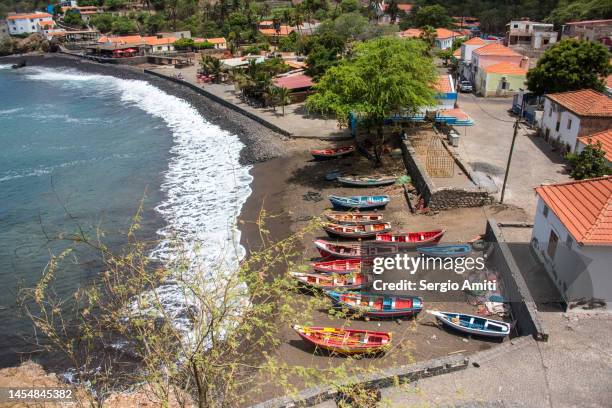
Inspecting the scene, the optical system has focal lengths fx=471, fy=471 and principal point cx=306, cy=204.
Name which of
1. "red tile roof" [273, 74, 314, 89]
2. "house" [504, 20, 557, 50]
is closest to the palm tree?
"red tile roof" [273, 74, 314, 89]

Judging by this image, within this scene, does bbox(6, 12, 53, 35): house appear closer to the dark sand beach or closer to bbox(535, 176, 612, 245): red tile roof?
the dark sand beach

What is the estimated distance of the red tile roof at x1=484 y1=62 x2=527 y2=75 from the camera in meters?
45.9

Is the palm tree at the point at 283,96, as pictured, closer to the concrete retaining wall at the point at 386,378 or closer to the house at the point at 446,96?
the house at the point at 446,96

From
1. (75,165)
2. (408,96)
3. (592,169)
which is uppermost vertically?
(408,96)

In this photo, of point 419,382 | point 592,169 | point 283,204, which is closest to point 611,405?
point 419,382

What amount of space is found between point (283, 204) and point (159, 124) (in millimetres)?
27470

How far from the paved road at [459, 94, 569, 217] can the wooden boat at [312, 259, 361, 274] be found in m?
9.55

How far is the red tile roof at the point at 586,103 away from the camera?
28266 millimetres

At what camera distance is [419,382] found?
13.8 m

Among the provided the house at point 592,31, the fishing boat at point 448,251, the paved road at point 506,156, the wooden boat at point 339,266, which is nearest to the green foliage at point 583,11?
the house at point 592,31

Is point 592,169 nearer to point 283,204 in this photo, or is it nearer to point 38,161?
point 283,204

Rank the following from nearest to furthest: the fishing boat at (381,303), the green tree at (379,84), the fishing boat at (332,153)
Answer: the fishing boat at (381,303) → the green tree at (379,84) → the fishing boat at (332,153)

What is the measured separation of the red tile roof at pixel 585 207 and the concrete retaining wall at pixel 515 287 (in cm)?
251

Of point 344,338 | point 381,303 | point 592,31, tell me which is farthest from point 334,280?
point 592,31
